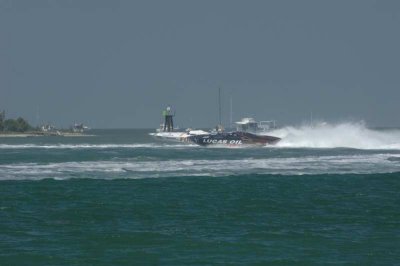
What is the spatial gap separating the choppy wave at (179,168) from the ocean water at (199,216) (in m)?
0.20

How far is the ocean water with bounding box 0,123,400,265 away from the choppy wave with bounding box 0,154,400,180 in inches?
8.0

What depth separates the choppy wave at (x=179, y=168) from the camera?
53.1 m

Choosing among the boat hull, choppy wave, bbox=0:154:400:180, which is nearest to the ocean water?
choppy wave, bbox=0:154:400:180

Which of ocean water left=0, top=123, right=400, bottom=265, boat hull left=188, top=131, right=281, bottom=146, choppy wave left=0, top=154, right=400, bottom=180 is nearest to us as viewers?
ocean water left=0, top=123, right=400, bottom=265

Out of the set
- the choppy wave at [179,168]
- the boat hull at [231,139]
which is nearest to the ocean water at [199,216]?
the choppy wave at [179,168]

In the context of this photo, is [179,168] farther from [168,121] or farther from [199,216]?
[168,121]

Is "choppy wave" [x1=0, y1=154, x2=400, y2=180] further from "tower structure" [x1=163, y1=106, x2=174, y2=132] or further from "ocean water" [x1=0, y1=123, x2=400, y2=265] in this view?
"tower structure" [x1=163, y1=106, x2=174, y2=132]

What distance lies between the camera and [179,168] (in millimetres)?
60000

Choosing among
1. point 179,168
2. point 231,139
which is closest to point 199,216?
point 179,168

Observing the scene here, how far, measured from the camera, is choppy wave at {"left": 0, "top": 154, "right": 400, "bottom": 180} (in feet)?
174

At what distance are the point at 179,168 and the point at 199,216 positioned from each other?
2831 centimetres

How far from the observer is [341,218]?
31.2m

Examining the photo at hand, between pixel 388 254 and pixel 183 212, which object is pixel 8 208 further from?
pixel 388 254

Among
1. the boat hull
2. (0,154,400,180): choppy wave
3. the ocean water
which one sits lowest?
the ocean water
